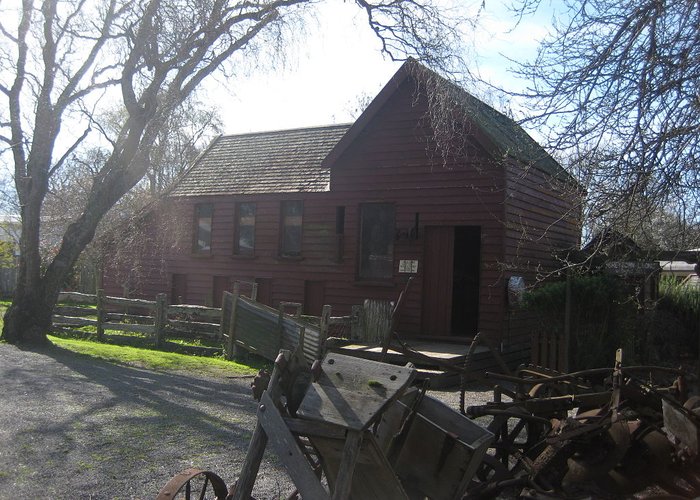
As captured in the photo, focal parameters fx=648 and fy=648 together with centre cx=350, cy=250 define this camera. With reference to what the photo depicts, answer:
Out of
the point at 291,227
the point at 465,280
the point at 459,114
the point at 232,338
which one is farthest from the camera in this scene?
the point at 291,227

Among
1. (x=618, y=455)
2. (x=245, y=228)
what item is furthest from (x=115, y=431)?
(x=245, y=228)

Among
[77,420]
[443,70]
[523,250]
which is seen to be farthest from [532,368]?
[523,250]

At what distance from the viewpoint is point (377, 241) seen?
52.3 feet

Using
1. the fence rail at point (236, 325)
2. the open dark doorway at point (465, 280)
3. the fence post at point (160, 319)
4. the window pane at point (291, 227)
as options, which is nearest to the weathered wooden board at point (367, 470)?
the fence rail at point (236, 325)

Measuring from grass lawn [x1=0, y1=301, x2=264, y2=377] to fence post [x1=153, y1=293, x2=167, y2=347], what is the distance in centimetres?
29

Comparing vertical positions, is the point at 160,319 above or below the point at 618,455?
below

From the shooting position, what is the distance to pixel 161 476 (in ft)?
18.2

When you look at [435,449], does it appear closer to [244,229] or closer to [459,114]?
[459,114]

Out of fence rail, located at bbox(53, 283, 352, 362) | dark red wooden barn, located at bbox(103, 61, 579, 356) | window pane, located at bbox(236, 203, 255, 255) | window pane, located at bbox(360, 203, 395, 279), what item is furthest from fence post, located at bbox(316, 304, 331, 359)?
window pane, located at bbox(236, 203, 255, 255)

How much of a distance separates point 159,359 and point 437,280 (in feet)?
20.6

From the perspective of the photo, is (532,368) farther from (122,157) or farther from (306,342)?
(122,157)

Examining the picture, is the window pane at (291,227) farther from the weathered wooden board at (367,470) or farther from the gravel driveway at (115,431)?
the weathered wooden board at (367,470)

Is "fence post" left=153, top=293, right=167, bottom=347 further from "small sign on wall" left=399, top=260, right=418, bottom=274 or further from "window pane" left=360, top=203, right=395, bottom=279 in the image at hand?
"small sign on wall" left=399, top=260, right=418, bottom=274

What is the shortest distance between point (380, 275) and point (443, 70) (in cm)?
591
